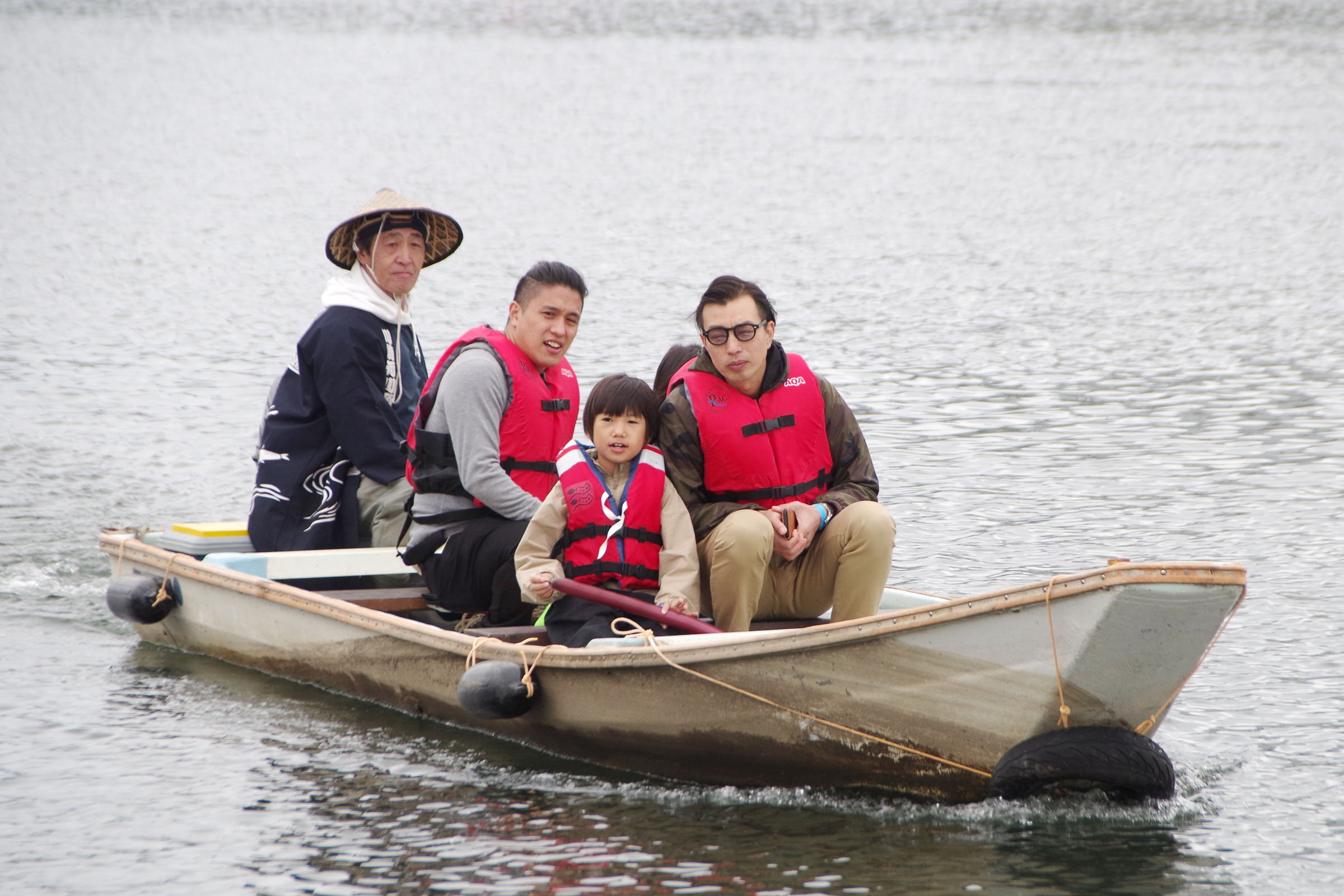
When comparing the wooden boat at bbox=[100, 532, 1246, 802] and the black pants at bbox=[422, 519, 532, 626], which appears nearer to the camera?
the wooden boat at bbox=[100, 532, 1246, 802]

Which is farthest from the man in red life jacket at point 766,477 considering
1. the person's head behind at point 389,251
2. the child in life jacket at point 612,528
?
the person's head behind at point 389,251

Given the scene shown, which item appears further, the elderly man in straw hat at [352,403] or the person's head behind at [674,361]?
the elderly man in straw hat at [352,403]

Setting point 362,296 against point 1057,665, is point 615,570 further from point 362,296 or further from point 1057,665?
point 362,296

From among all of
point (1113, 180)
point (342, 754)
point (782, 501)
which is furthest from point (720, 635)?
point (1113, 180)

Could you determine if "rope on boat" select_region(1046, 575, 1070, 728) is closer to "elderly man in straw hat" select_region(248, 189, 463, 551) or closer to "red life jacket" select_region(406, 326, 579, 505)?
"red life jacket" select_region(406, 326, 579, 505)

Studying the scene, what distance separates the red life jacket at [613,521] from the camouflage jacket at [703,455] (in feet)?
0.37

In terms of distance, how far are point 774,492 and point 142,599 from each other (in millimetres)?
2640

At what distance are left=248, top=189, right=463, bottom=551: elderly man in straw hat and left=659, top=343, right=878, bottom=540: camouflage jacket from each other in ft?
4.01

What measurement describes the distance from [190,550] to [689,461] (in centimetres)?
236

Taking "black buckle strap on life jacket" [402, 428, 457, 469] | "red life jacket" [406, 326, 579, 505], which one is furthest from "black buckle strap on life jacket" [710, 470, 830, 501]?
"black buckle strap on life jacket" [402, 428, 457, 469]

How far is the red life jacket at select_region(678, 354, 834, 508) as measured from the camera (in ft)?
16.8

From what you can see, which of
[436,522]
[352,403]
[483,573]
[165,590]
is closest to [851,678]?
[483,573]

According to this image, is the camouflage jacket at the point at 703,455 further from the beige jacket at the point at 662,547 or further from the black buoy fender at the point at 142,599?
the black buoy fender at the point at 142,599

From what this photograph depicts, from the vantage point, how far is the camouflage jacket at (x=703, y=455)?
16.9ft
